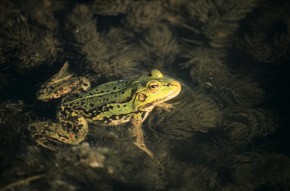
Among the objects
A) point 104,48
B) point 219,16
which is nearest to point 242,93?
point 219,16

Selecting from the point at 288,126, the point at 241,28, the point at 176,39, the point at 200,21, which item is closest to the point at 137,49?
the point at 176,39

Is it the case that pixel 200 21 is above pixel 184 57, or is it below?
above

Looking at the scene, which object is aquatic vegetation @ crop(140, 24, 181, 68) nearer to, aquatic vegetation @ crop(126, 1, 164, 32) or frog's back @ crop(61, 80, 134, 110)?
aquatic vegetation @ crop(126, 1, 164, 32)

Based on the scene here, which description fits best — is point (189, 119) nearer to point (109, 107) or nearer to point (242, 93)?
point (242, 93)

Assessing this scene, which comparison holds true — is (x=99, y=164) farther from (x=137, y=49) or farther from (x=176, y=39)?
(x=176, y=39)

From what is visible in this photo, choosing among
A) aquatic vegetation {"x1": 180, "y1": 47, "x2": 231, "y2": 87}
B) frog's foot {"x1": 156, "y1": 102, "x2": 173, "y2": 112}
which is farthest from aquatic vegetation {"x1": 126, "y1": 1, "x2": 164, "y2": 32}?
frog's foot {"x1": 156, "y1": 102, "x2": 173, "y2": 112}

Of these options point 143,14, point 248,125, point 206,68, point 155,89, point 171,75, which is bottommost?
point 248,125

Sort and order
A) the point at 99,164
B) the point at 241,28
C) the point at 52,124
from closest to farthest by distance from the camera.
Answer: the point at 99,164, the point at 52,124, the point at 241,28
